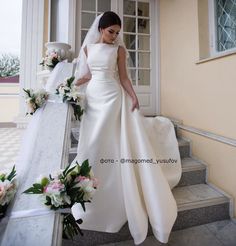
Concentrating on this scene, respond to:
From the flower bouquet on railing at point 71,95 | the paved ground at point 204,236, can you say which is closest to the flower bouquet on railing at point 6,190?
the flower bouquet on railing at point 71,95

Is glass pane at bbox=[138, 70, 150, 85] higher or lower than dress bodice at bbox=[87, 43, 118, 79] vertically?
higher

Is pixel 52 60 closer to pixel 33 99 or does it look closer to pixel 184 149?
pixel 33 99

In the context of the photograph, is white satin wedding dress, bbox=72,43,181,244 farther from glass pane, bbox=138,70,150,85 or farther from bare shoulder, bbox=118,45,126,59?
glass pane, bbox=138,70,150,85

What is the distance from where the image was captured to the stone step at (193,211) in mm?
1468

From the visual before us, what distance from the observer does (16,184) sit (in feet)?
2.99

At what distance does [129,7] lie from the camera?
3441 millimetres

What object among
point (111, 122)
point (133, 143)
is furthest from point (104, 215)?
point (111, 122)

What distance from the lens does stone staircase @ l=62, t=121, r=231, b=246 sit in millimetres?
1451

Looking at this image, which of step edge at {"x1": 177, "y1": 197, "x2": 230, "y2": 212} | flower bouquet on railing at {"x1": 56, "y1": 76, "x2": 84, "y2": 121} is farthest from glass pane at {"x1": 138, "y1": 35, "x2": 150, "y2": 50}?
step edge at {"x1": 177, "y1": 197, "x2": 230, "y2": 212}

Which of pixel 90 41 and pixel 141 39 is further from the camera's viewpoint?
pixel 141 39

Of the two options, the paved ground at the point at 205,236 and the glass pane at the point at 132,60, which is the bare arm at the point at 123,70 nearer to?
the paved ground at the point at 205,236

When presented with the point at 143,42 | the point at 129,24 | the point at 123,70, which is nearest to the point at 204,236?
the point at 123,70

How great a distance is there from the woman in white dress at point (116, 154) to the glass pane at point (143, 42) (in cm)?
193

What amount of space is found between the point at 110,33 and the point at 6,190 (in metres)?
1.30
